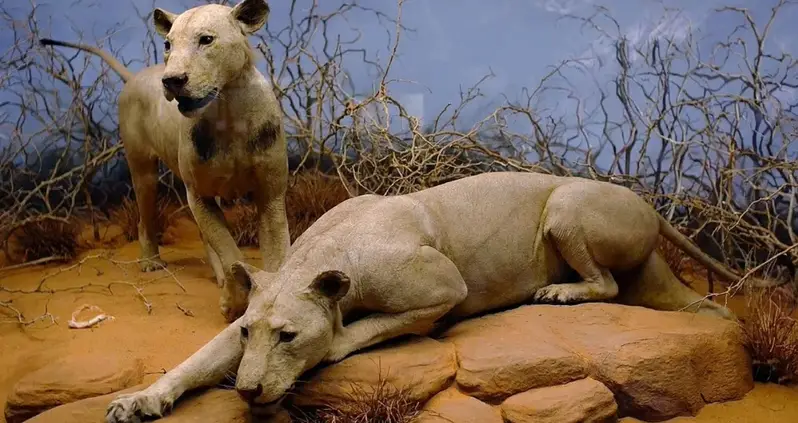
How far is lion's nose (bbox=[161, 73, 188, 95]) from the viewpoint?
12.0ft

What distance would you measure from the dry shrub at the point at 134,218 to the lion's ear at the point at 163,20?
2.93 m

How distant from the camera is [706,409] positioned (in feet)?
12.2

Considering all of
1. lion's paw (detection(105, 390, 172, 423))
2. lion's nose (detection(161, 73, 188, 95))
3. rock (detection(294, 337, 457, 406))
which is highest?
lion's nose (detection(161, 73, 188, 95))

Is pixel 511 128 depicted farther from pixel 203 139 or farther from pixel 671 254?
pixel 203 139

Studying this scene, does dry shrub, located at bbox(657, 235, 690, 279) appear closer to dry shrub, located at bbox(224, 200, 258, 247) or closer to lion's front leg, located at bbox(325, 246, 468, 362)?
lion's front leg, located at bbox(325, 246, 468, 362)

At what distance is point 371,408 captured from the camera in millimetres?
3076

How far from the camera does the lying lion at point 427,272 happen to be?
10.3ft

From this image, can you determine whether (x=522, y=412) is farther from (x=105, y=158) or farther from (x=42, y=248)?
(x=105, y=158)

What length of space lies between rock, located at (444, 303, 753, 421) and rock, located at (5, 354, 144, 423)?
159cm

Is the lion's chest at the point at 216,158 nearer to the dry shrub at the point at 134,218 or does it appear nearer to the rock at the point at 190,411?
the rock at the point at 190,411

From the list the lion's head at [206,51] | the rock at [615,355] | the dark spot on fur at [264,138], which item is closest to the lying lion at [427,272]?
the rock at [615,355]

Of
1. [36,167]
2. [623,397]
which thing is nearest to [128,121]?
[36,167]

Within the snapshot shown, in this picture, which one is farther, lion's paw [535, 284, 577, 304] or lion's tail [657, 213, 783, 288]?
lion's tail [657, 213, 783, 288]

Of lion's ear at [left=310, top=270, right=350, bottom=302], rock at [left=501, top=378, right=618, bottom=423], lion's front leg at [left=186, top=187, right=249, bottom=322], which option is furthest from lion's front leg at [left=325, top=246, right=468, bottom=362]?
lion's front leg at [left=186, top=187, right=249, bottom=322]
